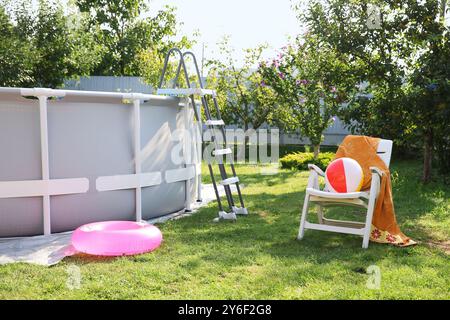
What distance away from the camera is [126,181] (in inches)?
212

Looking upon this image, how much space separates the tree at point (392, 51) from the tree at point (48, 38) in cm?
1144

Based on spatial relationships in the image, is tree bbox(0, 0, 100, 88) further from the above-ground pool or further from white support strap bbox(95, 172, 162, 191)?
white support strap bbox(95, 172, 162, 191)

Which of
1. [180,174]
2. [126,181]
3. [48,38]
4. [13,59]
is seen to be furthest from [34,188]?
[48,38]

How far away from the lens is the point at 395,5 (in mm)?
7867

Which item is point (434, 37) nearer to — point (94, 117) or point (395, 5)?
point (395, 5)

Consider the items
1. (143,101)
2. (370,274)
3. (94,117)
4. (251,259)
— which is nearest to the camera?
(370,274)

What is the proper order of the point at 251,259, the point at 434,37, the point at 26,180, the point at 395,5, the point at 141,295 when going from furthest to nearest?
the point at 395,5
the point at 434,37
the point at 26,180
the point at 251,259
the point at 141,295

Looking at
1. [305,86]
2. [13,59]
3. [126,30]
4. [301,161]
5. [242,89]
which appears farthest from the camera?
[126,30]

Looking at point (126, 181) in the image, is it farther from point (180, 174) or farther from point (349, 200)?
point (349, 200)

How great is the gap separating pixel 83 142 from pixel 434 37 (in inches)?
205

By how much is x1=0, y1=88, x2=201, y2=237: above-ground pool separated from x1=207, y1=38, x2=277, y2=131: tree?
327 inches

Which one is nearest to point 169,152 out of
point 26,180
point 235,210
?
point 235,210

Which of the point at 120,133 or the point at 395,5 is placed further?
the point at 395,5

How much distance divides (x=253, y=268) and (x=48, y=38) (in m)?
16.2
